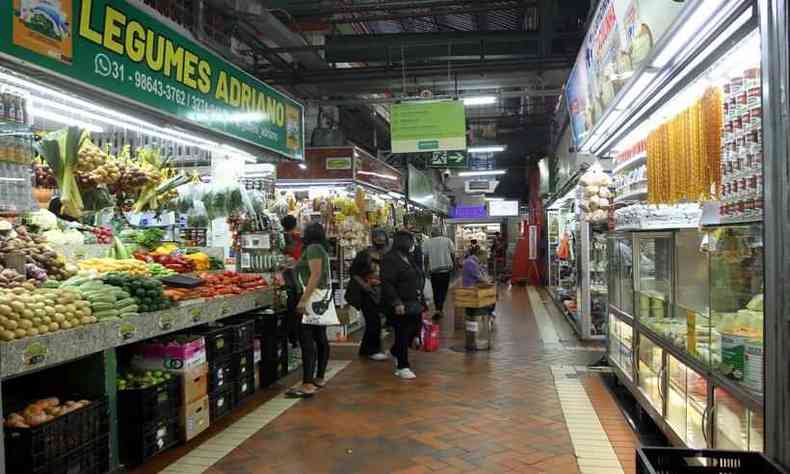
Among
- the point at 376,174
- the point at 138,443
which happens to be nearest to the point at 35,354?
the point at 138,443

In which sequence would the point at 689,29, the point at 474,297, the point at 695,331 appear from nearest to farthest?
the point at 689,29 < the point at 695,331 < the point at 474,297

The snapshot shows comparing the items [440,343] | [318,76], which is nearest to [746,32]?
[440,343]

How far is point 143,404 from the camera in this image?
4.12 m

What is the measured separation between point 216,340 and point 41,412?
179 cm

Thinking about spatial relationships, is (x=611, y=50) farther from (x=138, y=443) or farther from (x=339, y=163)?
(x=339, y=163)

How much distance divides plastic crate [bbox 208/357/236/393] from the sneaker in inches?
80.4

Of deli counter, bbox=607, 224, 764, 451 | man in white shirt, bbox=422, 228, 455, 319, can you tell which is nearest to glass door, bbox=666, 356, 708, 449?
deli counter, bbox=607, 224, 764, 451

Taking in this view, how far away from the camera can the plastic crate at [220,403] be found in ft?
16.4

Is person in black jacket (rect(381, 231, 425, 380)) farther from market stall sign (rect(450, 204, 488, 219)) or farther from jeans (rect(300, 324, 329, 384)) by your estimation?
market stall sign (rect(450, 204, 488, 219))

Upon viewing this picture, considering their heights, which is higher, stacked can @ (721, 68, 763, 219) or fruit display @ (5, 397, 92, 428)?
stacked can @ (721, 68, 763, 219)

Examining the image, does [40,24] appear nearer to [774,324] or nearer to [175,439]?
[175,439]

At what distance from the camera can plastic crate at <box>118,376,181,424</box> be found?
412 centimetres

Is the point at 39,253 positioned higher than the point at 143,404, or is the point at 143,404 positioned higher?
the point at 39,253

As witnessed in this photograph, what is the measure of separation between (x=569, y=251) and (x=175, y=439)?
29.9 ft
